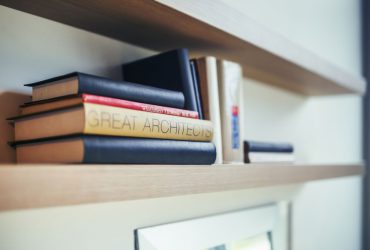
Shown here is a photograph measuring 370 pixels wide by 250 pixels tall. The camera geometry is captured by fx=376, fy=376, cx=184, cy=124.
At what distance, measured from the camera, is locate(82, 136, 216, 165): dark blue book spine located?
45 centimetres

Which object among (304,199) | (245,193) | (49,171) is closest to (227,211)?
(245,193)

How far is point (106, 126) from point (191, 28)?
0.30m

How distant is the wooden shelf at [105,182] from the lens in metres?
0.37

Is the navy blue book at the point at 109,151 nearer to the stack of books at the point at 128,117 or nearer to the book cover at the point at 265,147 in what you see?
the stack of books at the point at 128,117

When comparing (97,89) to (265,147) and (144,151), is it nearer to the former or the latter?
(144,151)

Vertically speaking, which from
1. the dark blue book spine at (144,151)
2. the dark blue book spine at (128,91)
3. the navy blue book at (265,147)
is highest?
the dark blue book spine at (128,91)

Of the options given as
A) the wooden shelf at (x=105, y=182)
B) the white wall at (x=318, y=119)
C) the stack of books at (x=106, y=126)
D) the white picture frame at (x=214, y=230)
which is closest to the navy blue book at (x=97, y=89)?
the stack of books at (x=106, y=126)

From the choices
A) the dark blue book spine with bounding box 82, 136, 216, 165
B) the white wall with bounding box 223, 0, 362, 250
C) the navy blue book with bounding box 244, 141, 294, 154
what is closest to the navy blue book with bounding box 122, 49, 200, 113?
the dark blue book spine with bounding box 82, 136, 216, 165

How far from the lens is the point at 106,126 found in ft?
1.52

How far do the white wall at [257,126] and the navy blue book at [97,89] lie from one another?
84 mm

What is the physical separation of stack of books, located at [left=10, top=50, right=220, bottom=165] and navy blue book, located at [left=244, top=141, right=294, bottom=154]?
258 mm

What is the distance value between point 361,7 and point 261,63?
54.2 inches

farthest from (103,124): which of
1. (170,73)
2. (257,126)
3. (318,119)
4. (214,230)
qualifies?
(318,119)

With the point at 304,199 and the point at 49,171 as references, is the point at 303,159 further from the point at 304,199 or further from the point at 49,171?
the point at 49,171
